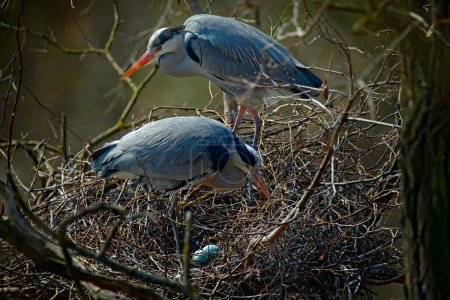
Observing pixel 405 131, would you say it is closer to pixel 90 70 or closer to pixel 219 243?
pixel 219 243

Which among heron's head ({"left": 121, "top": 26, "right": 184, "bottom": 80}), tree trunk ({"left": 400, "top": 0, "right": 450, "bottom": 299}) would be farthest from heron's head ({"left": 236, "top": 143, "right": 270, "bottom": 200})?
tree trunk ({"left": 400, "top": 0, "right": 450, "bottom": 299})

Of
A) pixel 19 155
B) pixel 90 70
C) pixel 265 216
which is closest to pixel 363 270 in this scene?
pixel 265 216

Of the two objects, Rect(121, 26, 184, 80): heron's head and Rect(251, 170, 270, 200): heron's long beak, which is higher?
Rect(121, 26, 184, 80): heron's head

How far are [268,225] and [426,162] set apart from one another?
1.61m

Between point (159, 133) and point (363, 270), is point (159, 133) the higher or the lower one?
the higher one

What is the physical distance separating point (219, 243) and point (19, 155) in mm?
3107

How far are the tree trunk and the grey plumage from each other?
193 centimetres

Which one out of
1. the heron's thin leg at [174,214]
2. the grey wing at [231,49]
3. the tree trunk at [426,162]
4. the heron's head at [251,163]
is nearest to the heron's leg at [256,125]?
the grey wing at [231,49]

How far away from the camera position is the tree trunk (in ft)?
7.13

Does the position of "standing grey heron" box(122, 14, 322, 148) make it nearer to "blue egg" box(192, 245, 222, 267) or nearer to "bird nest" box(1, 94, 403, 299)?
"bird nest" box(1, 94, 403, 299)

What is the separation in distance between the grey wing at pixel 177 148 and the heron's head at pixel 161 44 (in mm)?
796

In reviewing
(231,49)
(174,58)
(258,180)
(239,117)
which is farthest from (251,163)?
(174,58)

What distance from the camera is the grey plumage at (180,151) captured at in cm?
415

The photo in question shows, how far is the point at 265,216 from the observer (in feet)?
13.6
